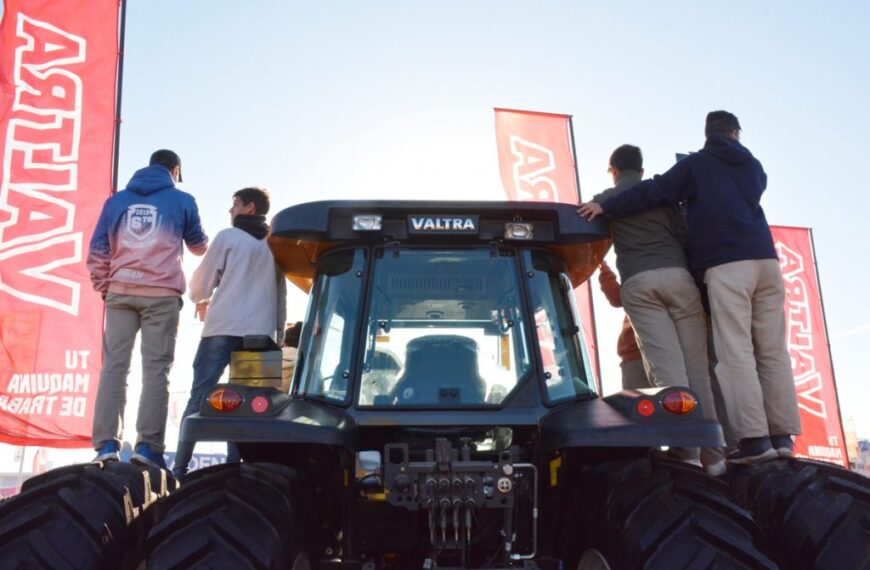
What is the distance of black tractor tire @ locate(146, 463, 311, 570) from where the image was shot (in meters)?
2.87

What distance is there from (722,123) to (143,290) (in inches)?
151

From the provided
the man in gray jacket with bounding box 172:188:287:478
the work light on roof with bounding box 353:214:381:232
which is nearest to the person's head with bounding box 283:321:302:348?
the man in gray jacket with bounding box 172:188:287:478

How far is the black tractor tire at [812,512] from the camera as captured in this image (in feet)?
10.7

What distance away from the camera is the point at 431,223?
13.5ft

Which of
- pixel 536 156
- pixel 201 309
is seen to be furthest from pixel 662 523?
pixel 536 156

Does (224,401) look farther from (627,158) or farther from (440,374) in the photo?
(627,158)

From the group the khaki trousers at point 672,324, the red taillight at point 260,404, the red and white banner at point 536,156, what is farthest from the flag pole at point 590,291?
the red taillight at point 260,404

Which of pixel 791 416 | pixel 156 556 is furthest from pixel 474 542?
pixel 791 416

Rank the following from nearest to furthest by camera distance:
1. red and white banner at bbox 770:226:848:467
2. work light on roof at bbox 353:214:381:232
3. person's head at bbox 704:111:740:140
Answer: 1. work light on roof at bbox 353:214:381:232
2. person's head at bbox 704:111:740:140
3. red and white banner at bbox 770:226:848:467

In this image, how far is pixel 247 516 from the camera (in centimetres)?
307

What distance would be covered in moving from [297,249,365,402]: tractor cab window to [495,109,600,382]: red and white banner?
8.94 meters

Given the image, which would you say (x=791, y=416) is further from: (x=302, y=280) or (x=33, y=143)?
(x=33, y=143)

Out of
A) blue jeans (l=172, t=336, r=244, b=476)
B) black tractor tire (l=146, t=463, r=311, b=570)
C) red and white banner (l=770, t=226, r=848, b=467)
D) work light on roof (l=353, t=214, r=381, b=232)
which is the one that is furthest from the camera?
red and white banner (l=770, t=226, r=848, b=467)

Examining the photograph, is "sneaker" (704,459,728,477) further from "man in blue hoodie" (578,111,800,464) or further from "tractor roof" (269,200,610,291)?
"tractor roof" (269,200,610,291)
